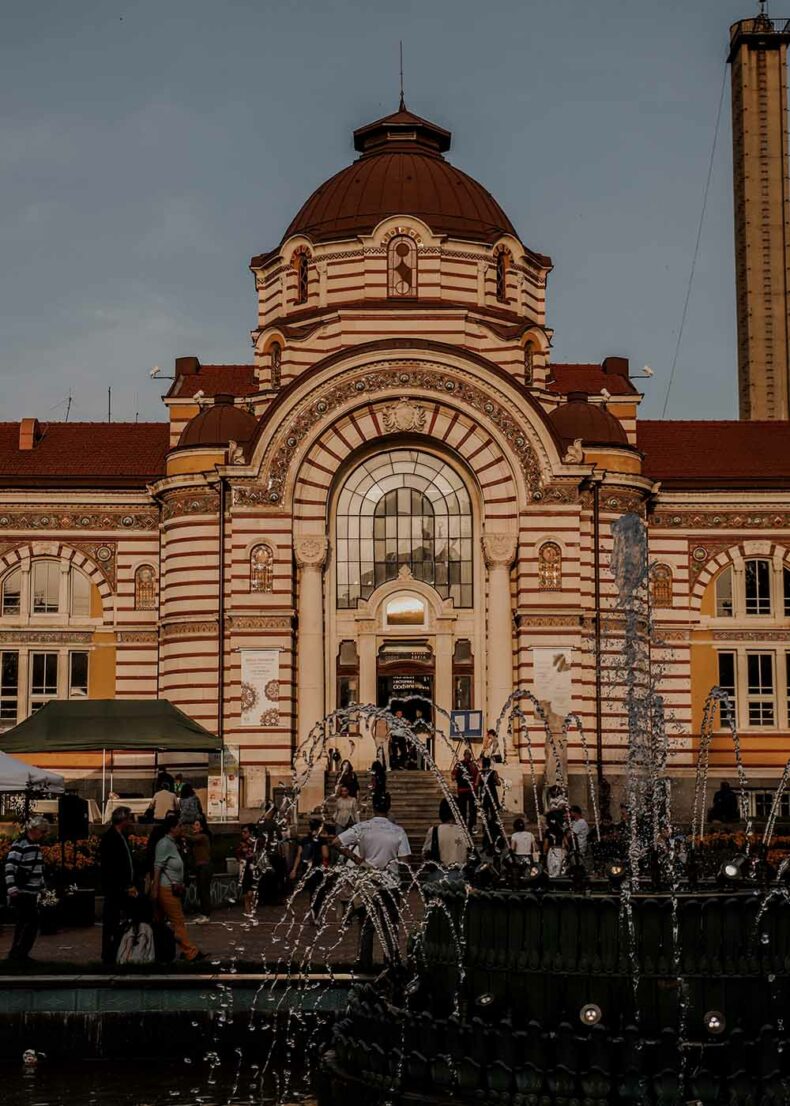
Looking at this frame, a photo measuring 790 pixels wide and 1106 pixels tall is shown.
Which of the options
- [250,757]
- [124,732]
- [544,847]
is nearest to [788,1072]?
[544,847]

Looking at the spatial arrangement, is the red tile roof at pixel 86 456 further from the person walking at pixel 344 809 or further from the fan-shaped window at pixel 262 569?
the person walking at pixel 344 809

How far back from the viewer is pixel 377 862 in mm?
19188

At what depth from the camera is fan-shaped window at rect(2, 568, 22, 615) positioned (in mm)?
45312

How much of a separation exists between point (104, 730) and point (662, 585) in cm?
1910

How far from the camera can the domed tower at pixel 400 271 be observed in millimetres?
45031

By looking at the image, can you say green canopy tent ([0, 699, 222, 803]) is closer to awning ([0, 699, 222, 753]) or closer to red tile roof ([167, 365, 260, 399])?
awning ([0, 699, 222, 753])

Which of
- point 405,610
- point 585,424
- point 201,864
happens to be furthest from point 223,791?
point 201,864

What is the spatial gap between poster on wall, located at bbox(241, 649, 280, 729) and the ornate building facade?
53 millimetres

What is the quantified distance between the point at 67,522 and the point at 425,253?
36.7 ft

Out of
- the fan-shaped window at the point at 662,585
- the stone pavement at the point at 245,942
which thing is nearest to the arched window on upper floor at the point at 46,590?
the fan-shaped window at the point at 662,585

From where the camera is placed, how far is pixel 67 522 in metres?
45.5

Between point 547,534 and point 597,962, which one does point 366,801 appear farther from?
point 597,962

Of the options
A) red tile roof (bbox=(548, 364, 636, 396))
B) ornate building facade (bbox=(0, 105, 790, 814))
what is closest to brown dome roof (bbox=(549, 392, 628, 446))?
ornate building facade (bbox=(0, 105, 790, 814))

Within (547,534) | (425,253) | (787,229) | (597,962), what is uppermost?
(787,229)
